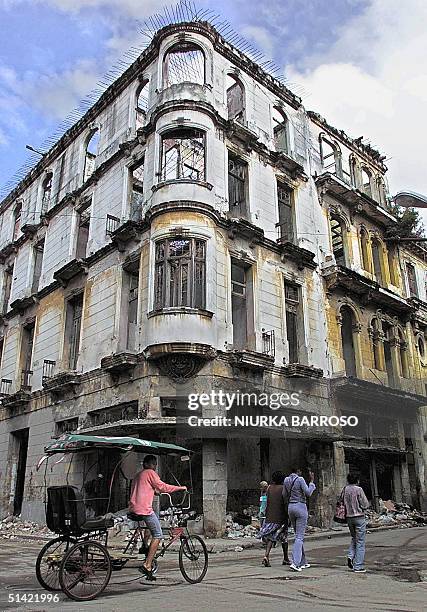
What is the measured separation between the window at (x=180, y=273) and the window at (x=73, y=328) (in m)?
5.62

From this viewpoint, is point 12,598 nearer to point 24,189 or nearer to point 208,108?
point 208,108

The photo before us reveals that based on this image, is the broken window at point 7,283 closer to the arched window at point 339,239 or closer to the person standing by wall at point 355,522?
the arched window at point 339,239

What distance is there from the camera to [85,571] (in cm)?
686

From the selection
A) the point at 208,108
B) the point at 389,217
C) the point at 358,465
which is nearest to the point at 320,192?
the point at 389,217

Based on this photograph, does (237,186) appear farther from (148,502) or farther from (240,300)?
(148,502)

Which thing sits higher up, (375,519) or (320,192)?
(320,192)

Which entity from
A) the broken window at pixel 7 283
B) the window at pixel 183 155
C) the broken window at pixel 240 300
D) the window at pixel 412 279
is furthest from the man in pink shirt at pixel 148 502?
the window at pixel 412 279

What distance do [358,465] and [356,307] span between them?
626cm

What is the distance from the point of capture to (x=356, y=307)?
74.5 feet

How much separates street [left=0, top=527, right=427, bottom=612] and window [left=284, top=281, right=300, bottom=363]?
8.84 meters

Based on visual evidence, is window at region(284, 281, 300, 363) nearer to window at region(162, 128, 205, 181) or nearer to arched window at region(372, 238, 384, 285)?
window at region(162, 128, 205, 181)

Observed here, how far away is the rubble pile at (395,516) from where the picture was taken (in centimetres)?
1872

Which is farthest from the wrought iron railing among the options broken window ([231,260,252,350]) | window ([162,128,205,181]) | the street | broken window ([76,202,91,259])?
broken window ([76,202,91,259])

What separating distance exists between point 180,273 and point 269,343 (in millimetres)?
3918
